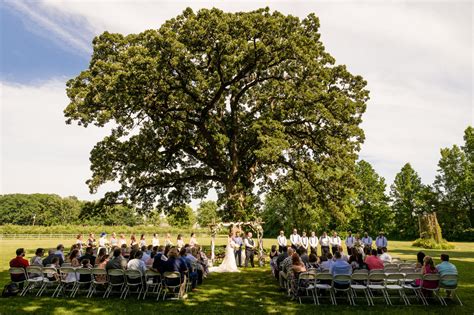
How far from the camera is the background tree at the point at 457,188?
168 feet

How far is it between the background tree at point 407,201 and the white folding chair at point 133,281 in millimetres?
53789

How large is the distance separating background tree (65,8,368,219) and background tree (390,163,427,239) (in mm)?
38975

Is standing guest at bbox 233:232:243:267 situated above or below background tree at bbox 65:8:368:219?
below

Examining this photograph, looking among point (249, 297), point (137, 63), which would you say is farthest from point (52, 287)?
point (137, 63)

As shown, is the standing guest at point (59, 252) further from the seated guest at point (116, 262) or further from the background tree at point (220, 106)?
the background tree at point (220, 106)

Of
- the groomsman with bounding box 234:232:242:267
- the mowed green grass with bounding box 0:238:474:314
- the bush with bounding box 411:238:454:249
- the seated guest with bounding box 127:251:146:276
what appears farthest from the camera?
the bush with bounding box 411:238:454:249

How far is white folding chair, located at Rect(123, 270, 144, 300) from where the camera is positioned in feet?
33.1

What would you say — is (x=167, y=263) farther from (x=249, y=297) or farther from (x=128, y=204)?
(x=128, y=204)

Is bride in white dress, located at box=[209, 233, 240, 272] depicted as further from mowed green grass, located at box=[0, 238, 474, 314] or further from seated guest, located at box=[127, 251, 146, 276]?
seated guest, located at box=[127, 251, 146, 276]

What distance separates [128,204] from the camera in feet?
78.8

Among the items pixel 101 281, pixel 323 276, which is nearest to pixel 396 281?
pixel 323 276

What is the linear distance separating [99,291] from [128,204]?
45.5 feet

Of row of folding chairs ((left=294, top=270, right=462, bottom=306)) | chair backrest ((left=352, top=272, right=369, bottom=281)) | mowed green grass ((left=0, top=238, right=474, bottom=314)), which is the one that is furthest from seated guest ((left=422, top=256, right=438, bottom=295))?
chair backrest ((left=352, top=272, right=369, bottom=281))

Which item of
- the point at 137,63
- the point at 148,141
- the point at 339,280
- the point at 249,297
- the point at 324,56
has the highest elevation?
the point at 324,56
